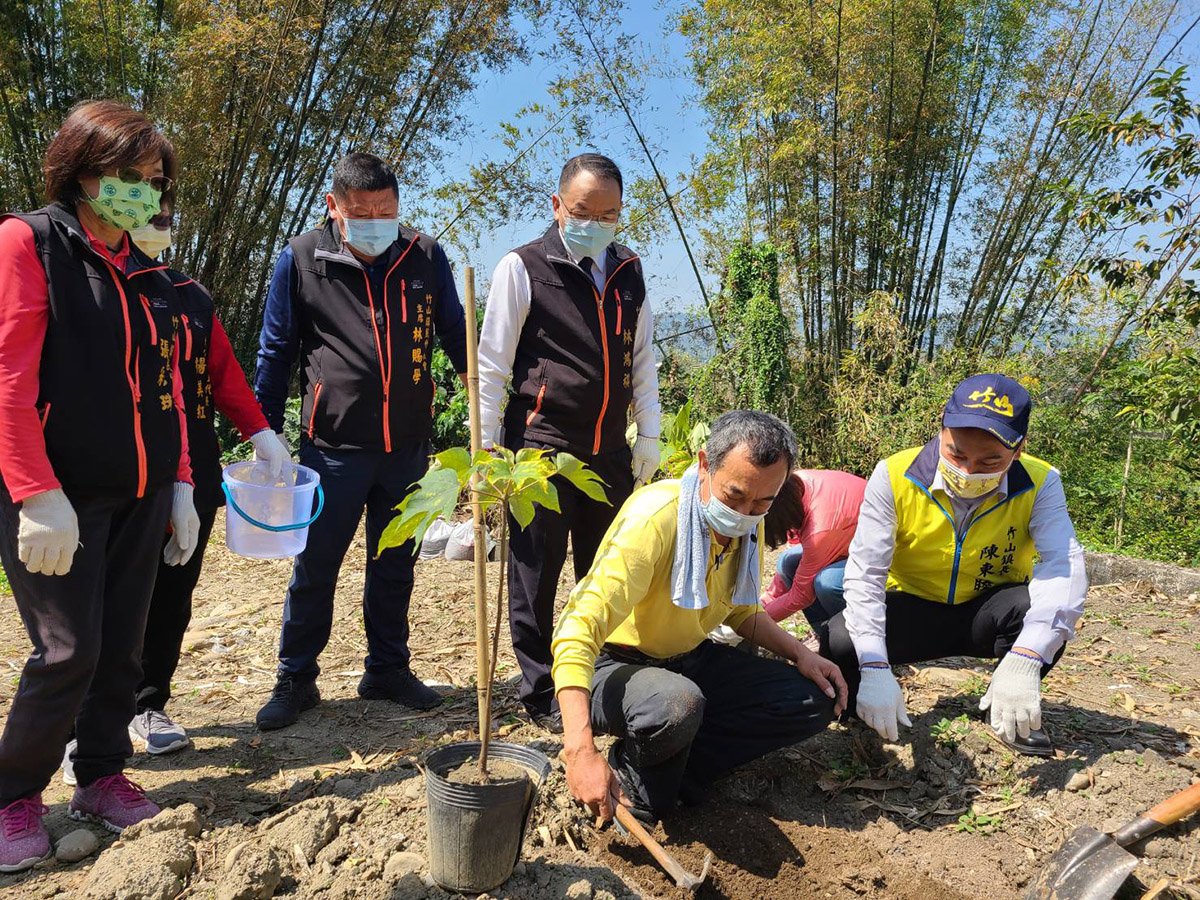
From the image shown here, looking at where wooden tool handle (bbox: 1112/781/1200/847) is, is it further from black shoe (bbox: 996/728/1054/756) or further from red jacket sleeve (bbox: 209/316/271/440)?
red jacket sleeve (bbox: 209/316/271/440)

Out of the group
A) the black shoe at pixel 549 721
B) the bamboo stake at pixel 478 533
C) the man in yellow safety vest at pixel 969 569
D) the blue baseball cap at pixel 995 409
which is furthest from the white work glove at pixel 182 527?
the blue baseball cap at pixel 995 409

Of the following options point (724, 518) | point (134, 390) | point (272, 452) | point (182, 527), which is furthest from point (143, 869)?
point (724, 518)

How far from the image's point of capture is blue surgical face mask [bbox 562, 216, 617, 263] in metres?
2.82

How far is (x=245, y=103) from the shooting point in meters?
7.02

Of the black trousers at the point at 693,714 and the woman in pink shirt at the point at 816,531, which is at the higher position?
the woman in pink shirt at the point at 816,531

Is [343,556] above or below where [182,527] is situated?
below

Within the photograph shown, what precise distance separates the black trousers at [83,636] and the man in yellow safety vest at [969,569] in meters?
2.03

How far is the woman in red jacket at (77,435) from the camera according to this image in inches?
75.7

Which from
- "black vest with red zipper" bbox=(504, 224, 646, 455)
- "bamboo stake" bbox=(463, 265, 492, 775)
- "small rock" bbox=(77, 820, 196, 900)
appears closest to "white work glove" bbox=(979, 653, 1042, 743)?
"black vest with red zipper" bbox=(504, 224, 646, 455)

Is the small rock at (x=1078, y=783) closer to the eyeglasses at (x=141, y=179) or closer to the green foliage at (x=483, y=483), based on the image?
the green foliage at (x=483, y=483)

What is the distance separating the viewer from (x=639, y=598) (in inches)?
87.2

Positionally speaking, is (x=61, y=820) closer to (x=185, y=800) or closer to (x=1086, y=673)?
(x=185, y=800)

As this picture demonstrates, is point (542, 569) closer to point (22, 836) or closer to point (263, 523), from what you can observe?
point (263, 523)

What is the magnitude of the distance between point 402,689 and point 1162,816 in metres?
2.34
